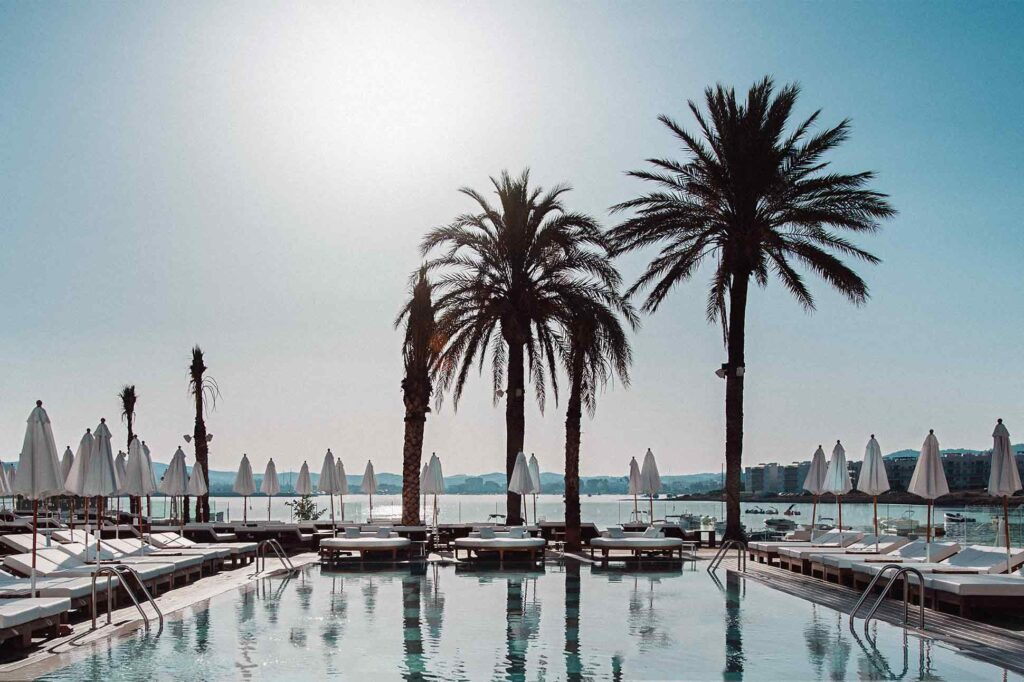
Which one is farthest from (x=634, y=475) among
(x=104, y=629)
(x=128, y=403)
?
(x=128, y=403)

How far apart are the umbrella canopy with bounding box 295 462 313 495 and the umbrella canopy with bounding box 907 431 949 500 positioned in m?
17.5

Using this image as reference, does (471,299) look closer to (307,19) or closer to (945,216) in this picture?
(307,19)

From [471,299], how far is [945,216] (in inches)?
451

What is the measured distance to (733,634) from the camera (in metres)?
11.0

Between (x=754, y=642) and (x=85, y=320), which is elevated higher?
(x=85, y=320)

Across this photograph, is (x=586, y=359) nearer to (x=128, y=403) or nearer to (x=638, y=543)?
(x=638, y=543)

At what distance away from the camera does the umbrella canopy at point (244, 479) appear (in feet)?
88.5

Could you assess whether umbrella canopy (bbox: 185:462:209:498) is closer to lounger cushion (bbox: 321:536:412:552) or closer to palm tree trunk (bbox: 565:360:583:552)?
lounger cushion (bbox: 321:536:412:552)

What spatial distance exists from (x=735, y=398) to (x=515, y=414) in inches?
218

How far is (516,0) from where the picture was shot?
56.4 feet

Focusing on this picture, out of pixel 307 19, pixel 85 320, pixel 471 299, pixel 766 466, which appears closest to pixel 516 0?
pixel 307 19

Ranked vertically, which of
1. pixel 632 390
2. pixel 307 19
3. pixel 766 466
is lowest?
pixel 766 466

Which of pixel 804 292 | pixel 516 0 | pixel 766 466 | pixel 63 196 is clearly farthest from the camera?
pixel 766 466

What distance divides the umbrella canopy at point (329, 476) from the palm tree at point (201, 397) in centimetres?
697
